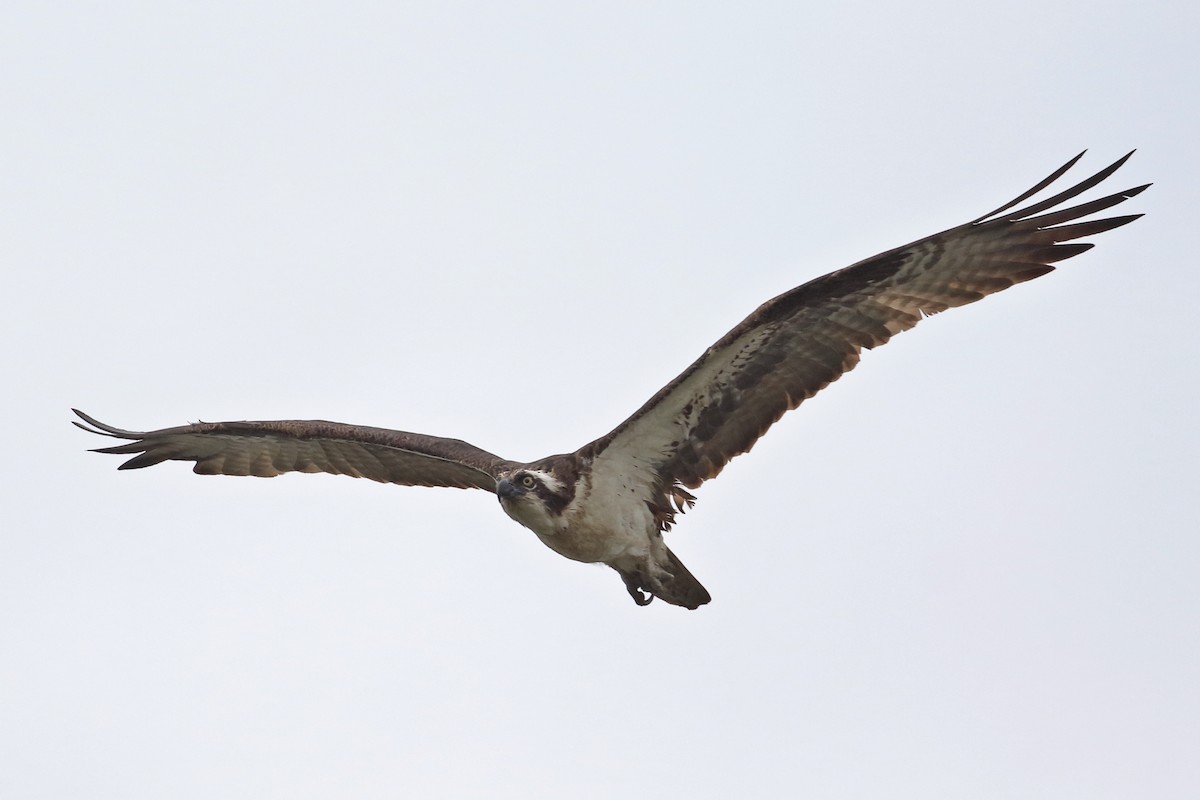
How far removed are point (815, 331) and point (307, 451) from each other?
5.33 m

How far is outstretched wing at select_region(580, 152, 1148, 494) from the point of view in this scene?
12.0 metres

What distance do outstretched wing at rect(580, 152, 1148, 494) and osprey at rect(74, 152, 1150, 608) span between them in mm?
10

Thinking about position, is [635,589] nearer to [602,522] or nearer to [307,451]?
[602,522]

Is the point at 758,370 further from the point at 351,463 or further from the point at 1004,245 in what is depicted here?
the point at 351,463

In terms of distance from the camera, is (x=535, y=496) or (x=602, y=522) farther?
(x=602, y=522)

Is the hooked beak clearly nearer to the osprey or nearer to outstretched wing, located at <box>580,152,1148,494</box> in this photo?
the osprey

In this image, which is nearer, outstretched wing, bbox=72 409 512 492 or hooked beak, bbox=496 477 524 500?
hooked beak, bbox=496 477 524 500

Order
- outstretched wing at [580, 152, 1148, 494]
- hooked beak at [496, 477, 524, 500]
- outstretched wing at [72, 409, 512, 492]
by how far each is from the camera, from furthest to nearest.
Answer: outstretched wing at [72, 409, 512, 492] < hooked beak at [496, 477, 524, 500] < outstretched wing at [580, 152, 1148, 494]

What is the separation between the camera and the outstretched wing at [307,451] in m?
14.7

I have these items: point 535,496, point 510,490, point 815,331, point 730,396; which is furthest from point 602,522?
point 815,331

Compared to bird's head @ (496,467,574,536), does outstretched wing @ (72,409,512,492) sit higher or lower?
higher

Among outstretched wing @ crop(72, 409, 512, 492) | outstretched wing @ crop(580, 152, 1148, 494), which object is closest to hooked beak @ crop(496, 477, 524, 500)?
outstretched wing @ crop(580, 152, 1148, 494)

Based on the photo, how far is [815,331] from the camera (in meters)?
12.6

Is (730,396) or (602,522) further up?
(730,396)
